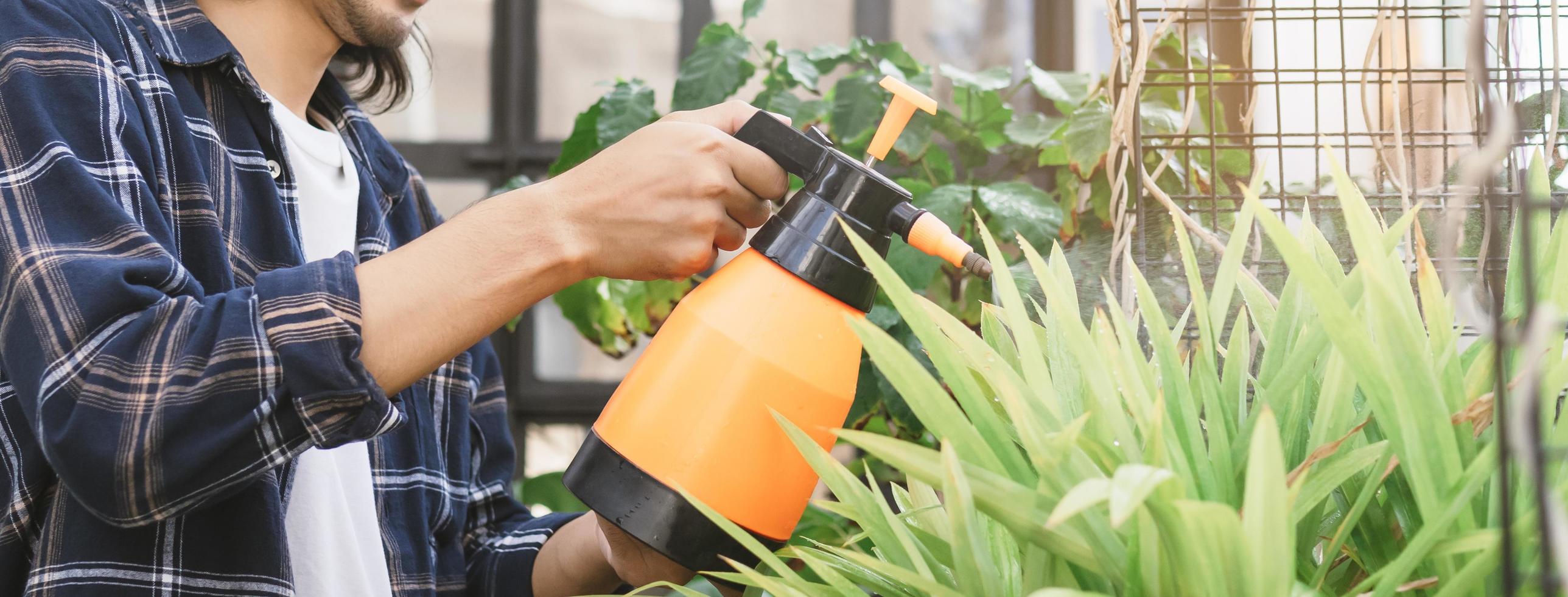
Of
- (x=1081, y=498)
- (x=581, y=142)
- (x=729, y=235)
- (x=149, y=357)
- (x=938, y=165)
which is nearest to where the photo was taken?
(x=1081, y=498)

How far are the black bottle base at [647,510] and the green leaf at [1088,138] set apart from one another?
61cm

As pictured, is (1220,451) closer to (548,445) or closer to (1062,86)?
(1062,86)

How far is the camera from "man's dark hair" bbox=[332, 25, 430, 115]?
3.74 ft

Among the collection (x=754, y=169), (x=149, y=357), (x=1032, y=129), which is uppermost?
(x=1032, y=129)

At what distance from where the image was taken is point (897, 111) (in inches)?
24.6

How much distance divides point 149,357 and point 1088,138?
82cm

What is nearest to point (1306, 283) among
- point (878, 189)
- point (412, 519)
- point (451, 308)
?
point (878, 189)

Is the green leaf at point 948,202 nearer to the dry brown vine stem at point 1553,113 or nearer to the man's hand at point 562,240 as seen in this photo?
the man's hand at point 562,240

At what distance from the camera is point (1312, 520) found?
44 centimetres

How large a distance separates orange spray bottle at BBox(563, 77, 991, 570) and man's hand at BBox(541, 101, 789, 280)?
2.1 inches

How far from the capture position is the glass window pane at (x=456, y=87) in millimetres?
2258

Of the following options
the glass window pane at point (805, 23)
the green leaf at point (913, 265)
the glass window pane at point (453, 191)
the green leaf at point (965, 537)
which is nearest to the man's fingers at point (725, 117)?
the green leaf at point (965, 537)

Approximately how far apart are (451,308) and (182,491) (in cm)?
17

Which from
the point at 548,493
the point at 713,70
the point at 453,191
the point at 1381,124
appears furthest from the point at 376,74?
the point at 453,191
